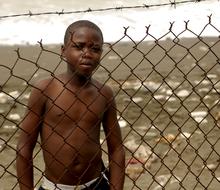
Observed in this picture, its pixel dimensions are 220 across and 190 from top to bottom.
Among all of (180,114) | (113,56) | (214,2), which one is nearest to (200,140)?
(180,114)

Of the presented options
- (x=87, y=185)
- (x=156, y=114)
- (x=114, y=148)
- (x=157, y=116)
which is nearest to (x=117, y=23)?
(x=156, y=114)

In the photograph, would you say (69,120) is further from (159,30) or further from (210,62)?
(159,30)

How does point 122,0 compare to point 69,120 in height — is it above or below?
above

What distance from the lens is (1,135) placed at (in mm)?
5234

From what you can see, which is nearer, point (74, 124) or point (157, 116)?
point (74, 124)

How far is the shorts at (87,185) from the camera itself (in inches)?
129

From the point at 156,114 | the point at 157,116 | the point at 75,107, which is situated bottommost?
the point at 75,107

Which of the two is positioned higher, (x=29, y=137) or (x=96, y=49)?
(x=96, y=49)

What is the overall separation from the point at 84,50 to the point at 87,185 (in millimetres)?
735

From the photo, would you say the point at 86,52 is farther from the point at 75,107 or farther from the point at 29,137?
the point at 29,137

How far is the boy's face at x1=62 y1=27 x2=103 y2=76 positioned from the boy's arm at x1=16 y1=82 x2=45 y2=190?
24cm

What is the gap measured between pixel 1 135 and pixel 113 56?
7.00ft

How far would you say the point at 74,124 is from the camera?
3.21 meters

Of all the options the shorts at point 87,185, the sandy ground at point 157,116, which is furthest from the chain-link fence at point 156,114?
the shorts at point 87,185
